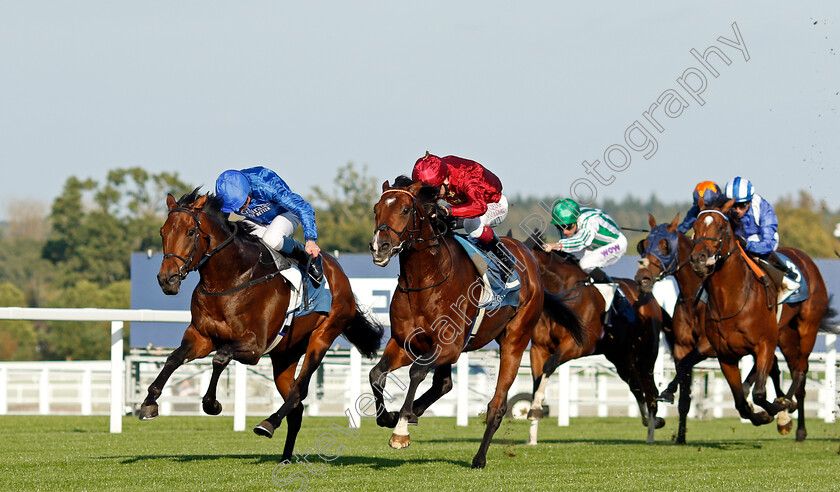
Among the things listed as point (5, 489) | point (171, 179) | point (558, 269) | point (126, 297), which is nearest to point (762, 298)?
point (558, 269)

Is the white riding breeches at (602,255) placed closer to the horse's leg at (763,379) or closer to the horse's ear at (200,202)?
the horse's leg at (763,379)

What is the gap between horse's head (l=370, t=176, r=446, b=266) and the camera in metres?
5.89

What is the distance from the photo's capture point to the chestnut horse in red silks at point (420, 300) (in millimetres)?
6039

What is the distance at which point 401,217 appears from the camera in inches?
238

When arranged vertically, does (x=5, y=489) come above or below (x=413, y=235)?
below

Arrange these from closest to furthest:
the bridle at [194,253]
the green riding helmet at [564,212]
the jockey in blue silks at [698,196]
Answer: the bridle at [194,253] → the jockey in blue silks at [698,196] → the green riding helmet at [564,212]

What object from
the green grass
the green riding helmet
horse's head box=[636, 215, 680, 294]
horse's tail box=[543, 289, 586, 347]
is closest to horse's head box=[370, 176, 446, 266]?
the green grass

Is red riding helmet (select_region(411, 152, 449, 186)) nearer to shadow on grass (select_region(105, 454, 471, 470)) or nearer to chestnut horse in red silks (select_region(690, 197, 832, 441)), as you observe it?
shadow on grass (select_region(105, 454, 471, 470))

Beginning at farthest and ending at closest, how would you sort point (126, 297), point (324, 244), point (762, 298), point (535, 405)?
point (324, 244) < point (126, 297) < point (535, 405) < point (762, 298)

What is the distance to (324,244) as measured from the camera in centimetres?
4425

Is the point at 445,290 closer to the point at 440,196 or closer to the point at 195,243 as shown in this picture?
the point at 440,196

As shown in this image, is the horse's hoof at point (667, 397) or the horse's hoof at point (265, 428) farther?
the horse's hoof at point (667, 397)

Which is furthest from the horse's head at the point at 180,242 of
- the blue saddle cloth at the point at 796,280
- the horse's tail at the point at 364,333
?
the blue saddle cloth at the point at 796,280

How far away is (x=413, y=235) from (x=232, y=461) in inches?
75.6
